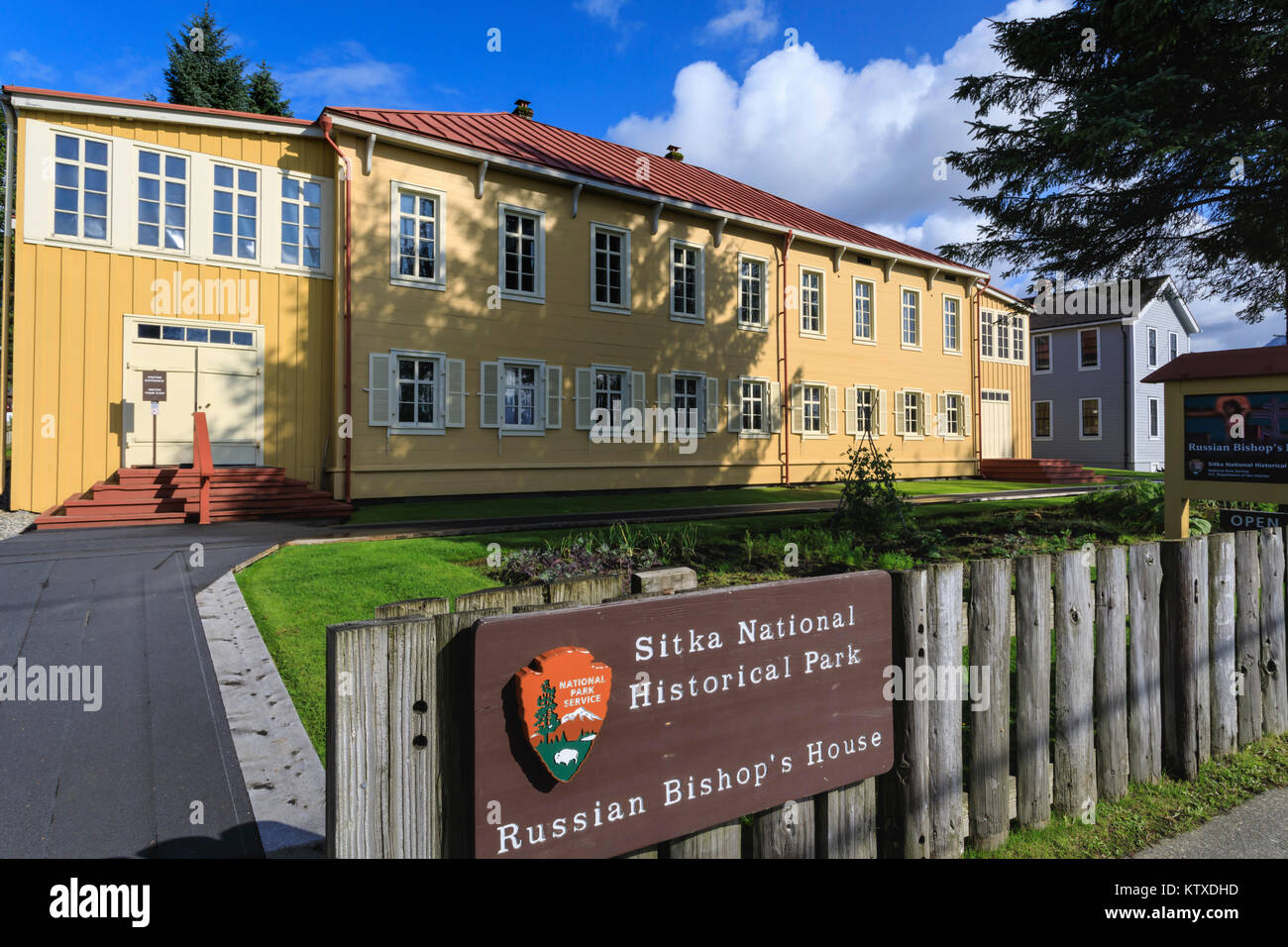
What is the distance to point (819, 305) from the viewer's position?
25.0 metres

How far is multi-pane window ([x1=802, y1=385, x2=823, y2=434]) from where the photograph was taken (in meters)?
24.3

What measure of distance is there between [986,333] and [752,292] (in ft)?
43.2

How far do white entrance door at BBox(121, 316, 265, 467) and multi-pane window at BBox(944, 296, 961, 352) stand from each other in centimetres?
2492

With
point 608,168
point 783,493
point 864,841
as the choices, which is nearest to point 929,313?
point 783,493

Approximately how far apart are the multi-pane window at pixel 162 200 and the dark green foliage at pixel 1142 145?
54.6 feet

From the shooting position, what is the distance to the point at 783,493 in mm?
20516

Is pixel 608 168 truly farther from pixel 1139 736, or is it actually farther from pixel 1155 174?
pixel 1139 736

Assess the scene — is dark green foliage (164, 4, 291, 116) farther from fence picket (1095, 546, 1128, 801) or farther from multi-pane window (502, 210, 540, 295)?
fence picket (1095, 546, 1128, 801)

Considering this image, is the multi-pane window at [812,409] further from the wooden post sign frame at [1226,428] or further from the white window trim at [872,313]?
the wooden post sign frame at [1226,428]

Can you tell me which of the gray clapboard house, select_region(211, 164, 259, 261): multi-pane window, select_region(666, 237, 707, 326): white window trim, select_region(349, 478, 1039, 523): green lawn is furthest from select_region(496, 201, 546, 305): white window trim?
the gray clapboard house

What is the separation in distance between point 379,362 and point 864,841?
15950 mm

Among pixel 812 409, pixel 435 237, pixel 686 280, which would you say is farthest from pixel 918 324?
pixel 435 237

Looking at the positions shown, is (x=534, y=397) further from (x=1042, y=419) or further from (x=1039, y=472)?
(x=1042, y=419)
